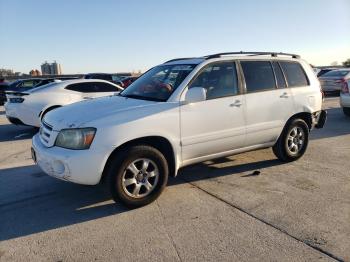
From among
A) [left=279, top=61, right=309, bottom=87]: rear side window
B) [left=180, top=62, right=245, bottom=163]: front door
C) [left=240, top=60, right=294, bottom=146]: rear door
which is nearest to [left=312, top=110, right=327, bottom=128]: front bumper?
[left=279, top=61, right=309, bottom=87]: rear side window

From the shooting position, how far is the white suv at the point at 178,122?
14.0ft

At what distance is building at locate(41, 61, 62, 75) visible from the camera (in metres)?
67.8

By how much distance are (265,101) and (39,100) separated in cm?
645

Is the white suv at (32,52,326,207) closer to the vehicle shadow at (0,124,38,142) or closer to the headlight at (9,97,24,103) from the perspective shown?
the vehicle shadow at (0,124,38,142)

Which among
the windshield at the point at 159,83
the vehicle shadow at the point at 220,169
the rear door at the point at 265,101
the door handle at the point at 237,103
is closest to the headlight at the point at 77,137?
the windshield at the point at 159,83

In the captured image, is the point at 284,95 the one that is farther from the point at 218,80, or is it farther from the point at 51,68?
the point at 51,68

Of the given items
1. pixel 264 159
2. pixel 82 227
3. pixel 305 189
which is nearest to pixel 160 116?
pixel 82 227

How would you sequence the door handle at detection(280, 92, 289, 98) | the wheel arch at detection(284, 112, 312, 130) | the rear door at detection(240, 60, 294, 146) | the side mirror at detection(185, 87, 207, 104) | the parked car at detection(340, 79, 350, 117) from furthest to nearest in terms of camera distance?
the parked car at detection(340, 79, 350, 117) → the wheel arch at detection(284, 112, 312, 130) → the door handle at detection(280, 92, 289, 98) → the rear door at detection(240, 60, 294, 146) → the side mirror at detection(185, 87, 207, 104)

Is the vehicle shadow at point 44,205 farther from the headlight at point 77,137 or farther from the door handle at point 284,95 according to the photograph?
the door handle at point 284,95

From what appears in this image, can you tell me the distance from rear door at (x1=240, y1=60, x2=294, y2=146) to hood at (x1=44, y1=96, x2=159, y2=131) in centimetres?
164

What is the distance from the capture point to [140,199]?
4504 millimetres

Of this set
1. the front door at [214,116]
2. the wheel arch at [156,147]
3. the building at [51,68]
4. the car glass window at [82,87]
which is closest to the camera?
the wheel arch at [156,147]

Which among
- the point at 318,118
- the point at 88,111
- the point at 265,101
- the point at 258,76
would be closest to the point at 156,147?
the point at 88,111

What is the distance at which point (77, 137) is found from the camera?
4.24 m
